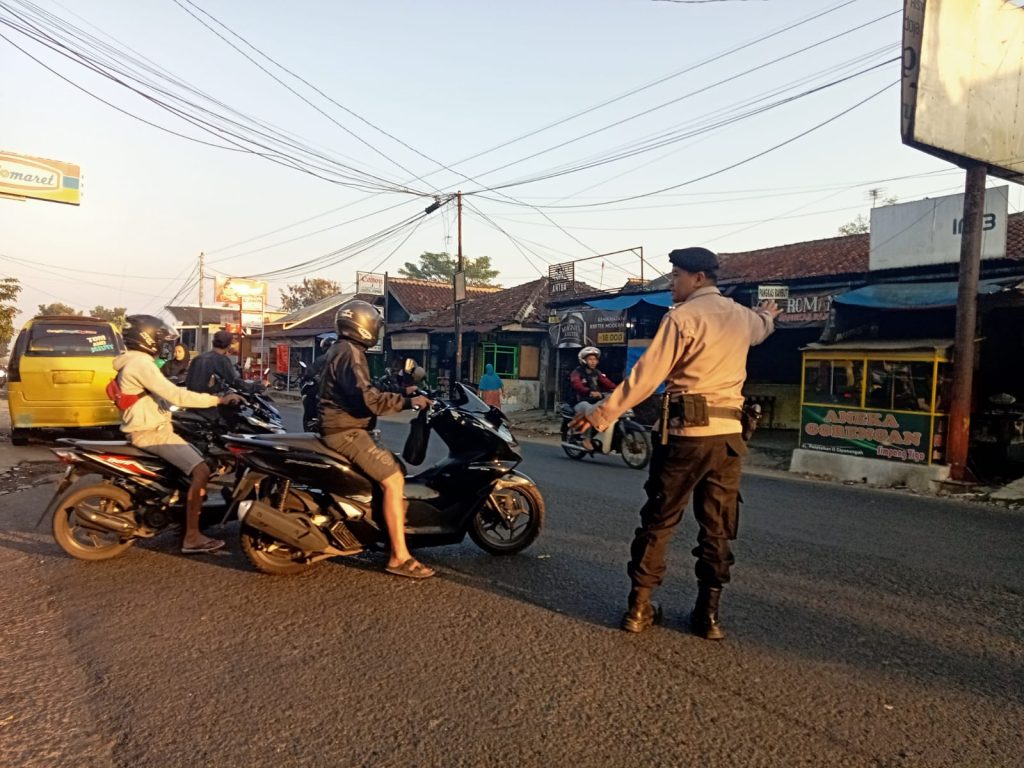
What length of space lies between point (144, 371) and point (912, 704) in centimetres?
442

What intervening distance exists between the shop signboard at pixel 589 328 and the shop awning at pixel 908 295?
6.90 m

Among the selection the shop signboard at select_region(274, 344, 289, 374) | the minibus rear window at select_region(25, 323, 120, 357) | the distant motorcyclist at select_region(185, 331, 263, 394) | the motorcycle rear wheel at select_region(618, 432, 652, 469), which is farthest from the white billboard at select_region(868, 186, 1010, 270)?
the shop signboard at select_region(274, 344, 289, 374)

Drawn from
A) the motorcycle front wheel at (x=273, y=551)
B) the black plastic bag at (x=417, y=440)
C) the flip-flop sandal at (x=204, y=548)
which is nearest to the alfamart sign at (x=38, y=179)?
the flip-flop sandal at (x=204, y=548)

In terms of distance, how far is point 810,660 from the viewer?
3.21m

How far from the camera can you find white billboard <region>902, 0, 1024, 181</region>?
374 inches

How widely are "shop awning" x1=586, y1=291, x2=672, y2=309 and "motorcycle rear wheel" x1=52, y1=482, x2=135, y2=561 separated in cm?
1344

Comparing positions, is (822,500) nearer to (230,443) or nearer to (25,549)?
(230,443)

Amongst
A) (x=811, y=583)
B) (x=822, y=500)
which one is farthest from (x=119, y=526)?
(x=822, y=500)

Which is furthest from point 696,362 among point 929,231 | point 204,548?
point 929,231

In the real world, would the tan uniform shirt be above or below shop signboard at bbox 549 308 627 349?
below

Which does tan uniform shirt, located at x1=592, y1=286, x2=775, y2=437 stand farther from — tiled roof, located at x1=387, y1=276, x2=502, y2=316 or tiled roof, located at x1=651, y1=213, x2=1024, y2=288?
tiled roof, located at x1=387, y1=276, x2=502, y2=316

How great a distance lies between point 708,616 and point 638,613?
325 mm

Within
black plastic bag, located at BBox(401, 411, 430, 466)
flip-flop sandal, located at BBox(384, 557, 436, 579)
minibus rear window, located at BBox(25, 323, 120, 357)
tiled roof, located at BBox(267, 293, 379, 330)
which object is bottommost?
flip-flop sandal, located at BBox(384, 557, 436, 579)

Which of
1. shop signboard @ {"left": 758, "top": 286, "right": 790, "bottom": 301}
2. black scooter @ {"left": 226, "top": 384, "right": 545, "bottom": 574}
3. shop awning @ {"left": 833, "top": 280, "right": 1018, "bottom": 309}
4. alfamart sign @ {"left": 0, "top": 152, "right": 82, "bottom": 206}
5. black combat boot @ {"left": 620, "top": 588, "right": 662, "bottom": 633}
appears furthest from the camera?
alfamart sign @ {"left": 0, "top": 152, "right": 82, "bottom": 206}
